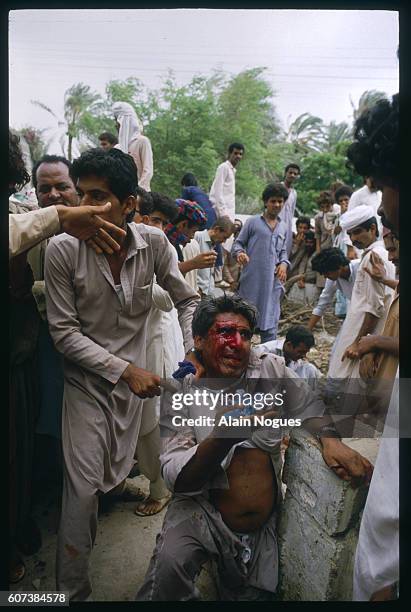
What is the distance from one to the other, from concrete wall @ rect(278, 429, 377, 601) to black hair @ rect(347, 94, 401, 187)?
107 cm

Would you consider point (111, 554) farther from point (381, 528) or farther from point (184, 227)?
point (184, 227)

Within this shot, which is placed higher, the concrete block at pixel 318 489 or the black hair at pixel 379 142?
the black hair at pixel 379 142

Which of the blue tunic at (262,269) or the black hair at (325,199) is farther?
the black hair at (325,199)

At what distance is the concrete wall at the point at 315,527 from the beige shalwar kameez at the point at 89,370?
714mm

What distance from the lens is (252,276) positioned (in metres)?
4.00

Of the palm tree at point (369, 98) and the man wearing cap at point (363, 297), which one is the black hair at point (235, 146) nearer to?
the man wearing cap at point (363, 297)

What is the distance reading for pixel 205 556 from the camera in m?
1.84

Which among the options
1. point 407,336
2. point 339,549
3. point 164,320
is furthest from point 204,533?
point 164,320

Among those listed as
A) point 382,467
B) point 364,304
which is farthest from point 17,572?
point 364,304

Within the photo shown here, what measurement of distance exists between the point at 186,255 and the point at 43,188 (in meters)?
1.30

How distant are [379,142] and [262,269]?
242 cm

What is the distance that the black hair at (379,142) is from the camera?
1558 millimetres

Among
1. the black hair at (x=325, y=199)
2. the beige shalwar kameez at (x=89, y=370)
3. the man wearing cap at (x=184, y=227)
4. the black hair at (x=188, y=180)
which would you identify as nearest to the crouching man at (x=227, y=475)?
the beige shalwar kameez at (x=89, y=370)

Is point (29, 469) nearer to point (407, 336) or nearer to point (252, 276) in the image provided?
point (407, 336)
